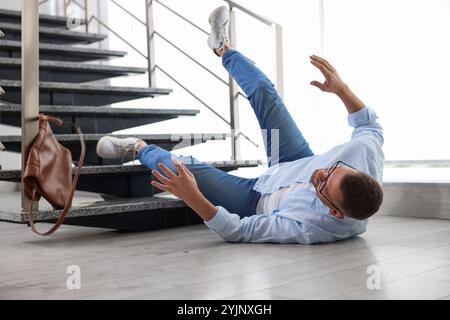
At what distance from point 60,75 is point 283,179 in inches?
61.8

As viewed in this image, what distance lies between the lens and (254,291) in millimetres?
1468

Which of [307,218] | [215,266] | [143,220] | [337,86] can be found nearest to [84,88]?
[143,220]

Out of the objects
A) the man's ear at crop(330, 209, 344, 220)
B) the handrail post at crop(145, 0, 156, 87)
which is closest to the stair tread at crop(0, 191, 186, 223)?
the man's ear at crop(330, 209, 344, 220)

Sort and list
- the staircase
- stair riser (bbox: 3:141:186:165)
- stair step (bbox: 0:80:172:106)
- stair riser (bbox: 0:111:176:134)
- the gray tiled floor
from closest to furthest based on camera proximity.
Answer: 1. the gray tiled floor
2. the staircase
3. stair riser (bbox: 3:141:186:165)
4. stair riser (bbox: 0:111:176:134)
5. stair step (bbox: 0:80:172:106)

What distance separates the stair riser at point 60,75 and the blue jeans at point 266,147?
983 mm

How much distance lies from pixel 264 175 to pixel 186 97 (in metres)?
2.22

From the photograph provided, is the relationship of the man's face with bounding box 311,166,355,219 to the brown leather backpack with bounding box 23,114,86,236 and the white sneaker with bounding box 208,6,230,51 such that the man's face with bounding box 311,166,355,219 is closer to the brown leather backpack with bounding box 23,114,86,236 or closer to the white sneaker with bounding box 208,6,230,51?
the brown leather backpack with bounding box 23,114,86,236

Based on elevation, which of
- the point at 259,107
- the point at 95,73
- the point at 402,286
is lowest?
the point at 402,286

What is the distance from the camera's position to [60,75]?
11.1 ft

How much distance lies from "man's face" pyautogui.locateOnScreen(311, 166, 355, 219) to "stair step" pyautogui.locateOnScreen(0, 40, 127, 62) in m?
1.92

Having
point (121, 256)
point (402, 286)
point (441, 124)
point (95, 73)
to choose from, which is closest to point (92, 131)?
point (95, 73)

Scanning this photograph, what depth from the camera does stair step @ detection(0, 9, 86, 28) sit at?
3758 mm

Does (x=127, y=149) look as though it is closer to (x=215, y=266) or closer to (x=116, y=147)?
(x=116, y=147)

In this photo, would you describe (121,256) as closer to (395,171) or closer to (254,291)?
(254,291)
